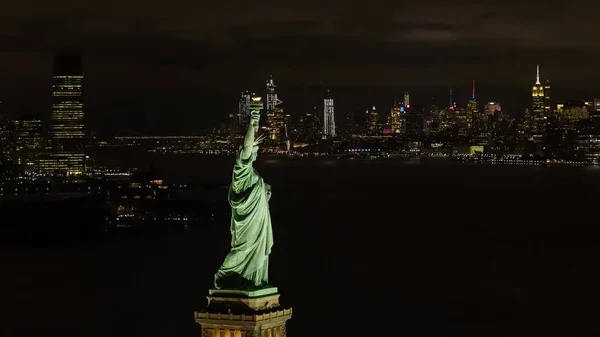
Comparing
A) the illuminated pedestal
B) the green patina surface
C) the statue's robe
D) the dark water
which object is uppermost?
the statue's robe

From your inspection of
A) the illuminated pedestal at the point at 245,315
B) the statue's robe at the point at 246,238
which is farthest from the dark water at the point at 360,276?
the illuminated pedestal at the point at 245,315

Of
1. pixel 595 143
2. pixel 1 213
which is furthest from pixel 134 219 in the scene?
pixel 595 143

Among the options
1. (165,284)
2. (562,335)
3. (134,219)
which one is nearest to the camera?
(562,335)

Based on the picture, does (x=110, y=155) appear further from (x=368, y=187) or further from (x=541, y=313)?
(x=541, y=313)

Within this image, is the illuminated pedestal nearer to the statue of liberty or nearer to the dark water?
the statue of liberty

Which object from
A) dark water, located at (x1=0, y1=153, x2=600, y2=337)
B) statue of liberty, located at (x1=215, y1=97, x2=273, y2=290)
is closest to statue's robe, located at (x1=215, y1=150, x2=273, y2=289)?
statue of liberty, located at (x1=215, y1=97, x2=273, y2=290)

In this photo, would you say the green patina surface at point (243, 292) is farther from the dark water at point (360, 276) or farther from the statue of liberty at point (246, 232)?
the dark water at point (360, 276)

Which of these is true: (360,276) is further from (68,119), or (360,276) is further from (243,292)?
(68,119)
